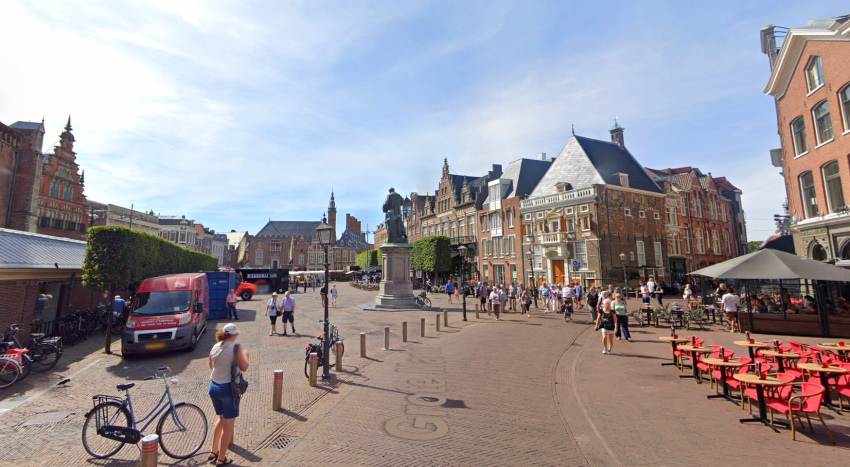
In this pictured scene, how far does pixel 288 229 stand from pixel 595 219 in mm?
73559

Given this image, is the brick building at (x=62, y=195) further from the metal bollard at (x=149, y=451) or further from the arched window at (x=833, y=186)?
Result: the arched window at (x=833, y=186)

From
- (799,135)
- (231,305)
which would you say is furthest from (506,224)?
(231,305)

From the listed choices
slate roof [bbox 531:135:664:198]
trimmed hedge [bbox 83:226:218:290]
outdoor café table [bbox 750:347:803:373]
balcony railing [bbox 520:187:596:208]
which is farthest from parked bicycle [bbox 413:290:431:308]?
slate roof [bbox 531:135:664:198]

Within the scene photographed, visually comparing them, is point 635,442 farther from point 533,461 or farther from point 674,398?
point 674,398

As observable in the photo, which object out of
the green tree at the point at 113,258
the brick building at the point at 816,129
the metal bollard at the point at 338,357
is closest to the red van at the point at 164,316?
the green tree at the point at 113,258

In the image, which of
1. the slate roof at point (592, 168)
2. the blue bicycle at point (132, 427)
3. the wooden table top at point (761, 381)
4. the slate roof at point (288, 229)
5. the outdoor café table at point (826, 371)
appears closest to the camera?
the blue bicycle at point (132, 427)

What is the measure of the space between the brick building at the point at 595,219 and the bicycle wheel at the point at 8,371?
30576mm

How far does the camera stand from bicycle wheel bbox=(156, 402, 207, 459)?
505 centimetres

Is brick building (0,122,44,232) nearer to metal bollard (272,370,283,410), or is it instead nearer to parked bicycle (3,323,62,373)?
parked bicycle (3,323,62,373)

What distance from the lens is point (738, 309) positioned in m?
14.7

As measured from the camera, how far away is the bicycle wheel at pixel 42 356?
359 inches

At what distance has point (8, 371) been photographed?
26.1 feet

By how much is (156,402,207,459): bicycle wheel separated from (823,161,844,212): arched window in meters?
24.1

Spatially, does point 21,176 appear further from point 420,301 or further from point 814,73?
point 814,73
